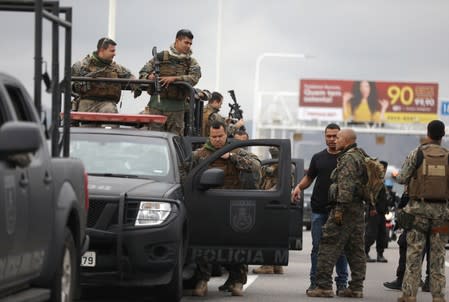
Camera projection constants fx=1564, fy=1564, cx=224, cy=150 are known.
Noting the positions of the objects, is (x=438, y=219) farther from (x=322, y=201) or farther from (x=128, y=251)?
(x=128, y=251)

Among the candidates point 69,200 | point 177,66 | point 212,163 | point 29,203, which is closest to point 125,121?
point 212,163

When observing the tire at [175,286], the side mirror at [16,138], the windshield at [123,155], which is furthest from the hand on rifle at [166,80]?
the side mirror at [16,138]

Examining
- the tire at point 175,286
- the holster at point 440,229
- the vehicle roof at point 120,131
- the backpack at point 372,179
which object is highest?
the vehicle roof at point 120,131

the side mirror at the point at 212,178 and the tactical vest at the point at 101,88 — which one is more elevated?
the tactical vest at the point at 101,88

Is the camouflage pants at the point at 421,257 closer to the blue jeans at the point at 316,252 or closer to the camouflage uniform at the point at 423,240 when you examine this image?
the camouflage uniform at the point at 423,240

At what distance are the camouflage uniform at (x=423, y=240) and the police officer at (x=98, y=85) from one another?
12.9 feet

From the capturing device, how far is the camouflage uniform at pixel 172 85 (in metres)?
18.9

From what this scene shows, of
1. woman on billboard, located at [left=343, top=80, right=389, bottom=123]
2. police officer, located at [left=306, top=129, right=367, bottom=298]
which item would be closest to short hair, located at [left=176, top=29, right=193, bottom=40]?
police officer, located at [left=306, top=129, right=367, bottom=298]

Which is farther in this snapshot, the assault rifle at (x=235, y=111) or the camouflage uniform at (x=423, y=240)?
the assault rifle at (x=235, y=111)

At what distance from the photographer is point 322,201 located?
17938mm

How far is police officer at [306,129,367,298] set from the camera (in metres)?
17.2

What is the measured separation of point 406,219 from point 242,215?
2050mm

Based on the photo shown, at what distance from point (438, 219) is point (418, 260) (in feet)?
1.58

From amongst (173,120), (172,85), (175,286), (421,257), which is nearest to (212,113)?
(173,120)
